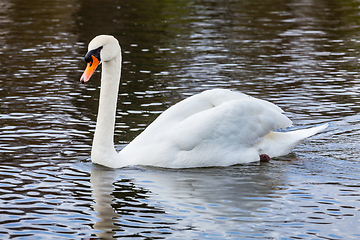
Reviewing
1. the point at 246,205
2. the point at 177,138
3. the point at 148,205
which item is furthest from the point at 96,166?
the point at 246,205

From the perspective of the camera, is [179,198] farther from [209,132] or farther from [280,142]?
[280,142]

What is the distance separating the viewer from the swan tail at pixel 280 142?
9.61 metres

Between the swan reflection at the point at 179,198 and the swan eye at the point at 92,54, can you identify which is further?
the swan eye at the point at 92,54

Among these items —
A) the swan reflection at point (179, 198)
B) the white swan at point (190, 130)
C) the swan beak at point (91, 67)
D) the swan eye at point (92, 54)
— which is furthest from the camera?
the white swan at point (190, 130)

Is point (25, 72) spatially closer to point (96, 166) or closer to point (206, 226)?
point (96, 166)

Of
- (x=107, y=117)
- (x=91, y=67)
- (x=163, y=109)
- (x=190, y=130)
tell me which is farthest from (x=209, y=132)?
(x=163, y=109)

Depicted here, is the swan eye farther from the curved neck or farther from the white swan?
the curved neck

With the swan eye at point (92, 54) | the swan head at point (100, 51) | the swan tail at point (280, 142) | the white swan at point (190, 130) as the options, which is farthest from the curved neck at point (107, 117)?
the swan tail at point (280, 142)

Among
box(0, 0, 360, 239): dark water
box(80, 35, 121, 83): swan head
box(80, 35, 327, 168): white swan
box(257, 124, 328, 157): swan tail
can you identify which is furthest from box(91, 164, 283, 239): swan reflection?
box(80, 35, 121, 83): swan head

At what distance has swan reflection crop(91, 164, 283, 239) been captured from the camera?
6926mm

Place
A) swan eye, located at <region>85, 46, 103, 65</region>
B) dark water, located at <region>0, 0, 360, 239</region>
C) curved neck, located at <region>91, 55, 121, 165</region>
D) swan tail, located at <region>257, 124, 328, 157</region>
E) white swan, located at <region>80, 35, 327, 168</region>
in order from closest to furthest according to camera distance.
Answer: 1. dark water, located at <region>0, 0, 360, 239</region>
2. swan eye, located at <region>85, 46, 103, 65</region>
3. white swan, located at <region>80, 35, 327, 168</region>
4. curved neck, located at <region>91, 55, 121, 165</region>
5. swan tail, located at <region>257, 124, 328, 157</region>

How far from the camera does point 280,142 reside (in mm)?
9789

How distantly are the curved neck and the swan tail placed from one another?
2.26 meters

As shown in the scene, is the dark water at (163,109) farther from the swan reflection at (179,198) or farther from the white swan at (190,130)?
the white swan at (190,130)
